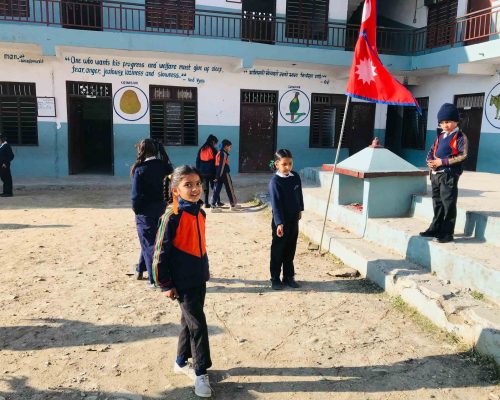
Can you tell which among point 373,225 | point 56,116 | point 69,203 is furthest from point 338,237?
point 56,116

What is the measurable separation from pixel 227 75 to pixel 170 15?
2.23m

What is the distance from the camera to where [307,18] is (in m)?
13.1

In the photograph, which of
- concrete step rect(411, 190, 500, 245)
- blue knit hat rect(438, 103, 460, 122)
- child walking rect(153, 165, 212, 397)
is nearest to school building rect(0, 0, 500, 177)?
concrete step rect(411, 190, 500, 245)

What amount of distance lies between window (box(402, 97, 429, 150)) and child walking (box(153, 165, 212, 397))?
12.4m

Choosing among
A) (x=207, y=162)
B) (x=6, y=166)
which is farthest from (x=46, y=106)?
(x=207, y=162)

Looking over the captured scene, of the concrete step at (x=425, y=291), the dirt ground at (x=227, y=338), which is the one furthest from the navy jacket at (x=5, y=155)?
the concrete step at (x=425, y=291)

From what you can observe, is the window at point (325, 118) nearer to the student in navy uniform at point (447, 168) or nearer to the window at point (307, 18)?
the window at point (307, 18)

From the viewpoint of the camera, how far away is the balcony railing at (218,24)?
35.9 ft

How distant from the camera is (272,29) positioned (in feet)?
41.9

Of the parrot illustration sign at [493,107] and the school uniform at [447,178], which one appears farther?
the parrot illustration sign at [493,107]

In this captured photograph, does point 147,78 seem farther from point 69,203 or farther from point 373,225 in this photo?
point 373,225

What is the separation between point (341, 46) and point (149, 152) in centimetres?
1098

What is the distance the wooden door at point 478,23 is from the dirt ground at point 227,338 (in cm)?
909

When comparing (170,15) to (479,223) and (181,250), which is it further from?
(181,250)
